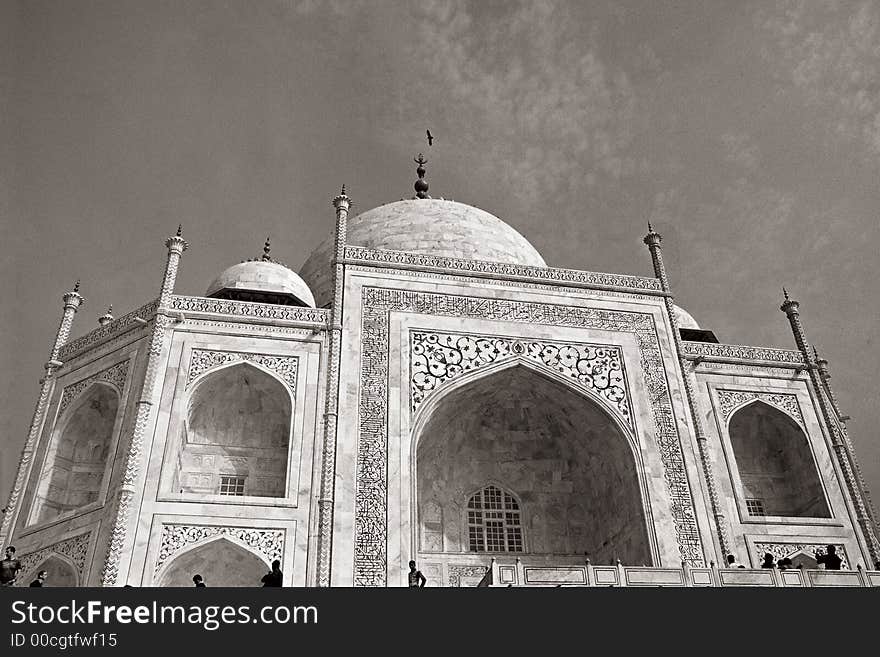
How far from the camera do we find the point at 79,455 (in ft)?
47.6

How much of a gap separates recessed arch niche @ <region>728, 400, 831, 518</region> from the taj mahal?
0.05 meters

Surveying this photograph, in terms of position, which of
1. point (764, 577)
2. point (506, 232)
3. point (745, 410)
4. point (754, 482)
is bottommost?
point (764, 577)

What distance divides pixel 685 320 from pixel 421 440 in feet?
27.4

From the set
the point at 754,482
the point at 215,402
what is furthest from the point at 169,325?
the point at 754,482

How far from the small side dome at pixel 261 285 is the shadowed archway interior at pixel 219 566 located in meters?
5.78

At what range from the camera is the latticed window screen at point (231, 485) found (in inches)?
557

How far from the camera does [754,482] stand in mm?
16688

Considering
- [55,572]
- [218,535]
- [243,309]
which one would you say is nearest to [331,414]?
[218,535]

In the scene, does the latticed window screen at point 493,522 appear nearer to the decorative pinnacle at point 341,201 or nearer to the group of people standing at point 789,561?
the group of people standing at point 789,561

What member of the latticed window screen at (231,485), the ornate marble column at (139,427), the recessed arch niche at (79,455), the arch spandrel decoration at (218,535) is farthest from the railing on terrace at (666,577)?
the recessed arch niche at (79,455)

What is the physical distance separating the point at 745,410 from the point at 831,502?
A: 237cm

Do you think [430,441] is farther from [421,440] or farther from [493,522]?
[493,522]
